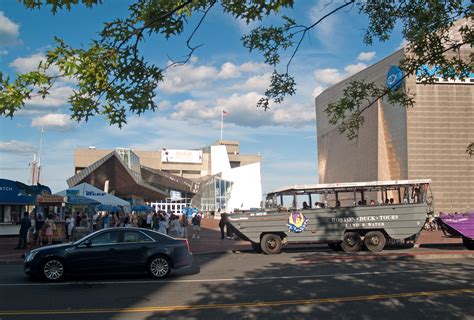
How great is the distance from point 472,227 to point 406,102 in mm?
13098

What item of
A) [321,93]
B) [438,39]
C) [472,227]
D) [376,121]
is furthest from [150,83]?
[321,93]

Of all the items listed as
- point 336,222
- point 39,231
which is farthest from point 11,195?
point 336,222

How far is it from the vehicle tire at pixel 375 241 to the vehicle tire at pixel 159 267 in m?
9.52

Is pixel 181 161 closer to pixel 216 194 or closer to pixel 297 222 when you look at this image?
pixel 216 194

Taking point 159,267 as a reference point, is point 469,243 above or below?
above

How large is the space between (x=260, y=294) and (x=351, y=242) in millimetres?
9973

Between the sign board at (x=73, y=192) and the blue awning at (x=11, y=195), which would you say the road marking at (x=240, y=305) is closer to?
the sign board at (x=73, y=192)

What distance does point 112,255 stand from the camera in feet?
40.5

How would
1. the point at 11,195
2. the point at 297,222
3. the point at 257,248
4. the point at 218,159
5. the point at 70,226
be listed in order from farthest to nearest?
1. the point at 218,159
2. the point at 11,195
3. the point at 70,226
4. the point at 257,248
5. the point at 297,222

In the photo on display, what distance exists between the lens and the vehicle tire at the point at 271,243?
1902 centimetres

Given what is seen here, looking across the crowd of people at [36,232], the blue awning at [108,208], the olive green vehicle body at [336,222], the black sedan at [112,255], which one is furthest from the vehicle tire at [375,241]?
the blue awning at [108,208]

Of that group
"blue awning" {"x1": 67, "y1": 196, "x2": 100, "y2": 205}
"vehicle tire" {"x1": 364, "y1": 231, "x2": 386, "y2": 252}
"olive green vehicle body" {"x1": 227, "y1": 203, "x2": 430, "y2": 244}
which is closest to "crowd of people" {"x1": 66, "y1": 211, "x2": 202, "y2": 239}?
"blue awning" {"x1": 67, "y1": 196, "x2": 100, "y2": 205}

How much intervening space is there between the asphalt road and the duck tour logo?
3.92 metres

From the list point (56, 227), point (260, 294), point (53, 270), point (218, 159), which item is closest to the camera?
point (260, 294)
